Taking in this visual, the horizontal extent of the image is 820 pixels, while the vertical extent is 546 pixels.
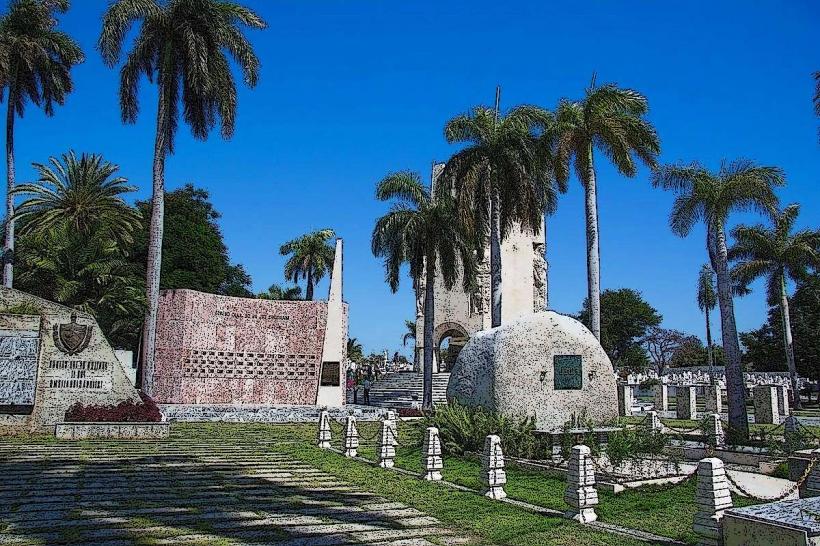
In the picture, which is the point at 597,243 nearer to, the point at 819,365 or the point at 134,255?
the point at 134,255

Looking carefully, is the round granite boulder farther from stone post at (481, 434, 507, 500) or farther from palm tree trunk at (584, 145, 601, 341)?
palm tree trunk at (584, 145, 601, 341)

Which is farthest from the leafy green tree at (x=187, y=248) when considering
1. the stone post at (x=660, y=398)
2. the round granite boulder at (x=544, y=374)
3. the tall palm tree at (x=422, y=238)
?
the round granite boulder at (x=544, y=374)

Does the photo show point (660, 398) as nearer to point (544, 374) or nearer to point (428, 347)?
point (428, 347)

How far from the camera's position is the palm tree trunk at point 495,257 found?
24.9 m

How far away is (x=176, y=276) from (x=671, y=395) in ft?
112

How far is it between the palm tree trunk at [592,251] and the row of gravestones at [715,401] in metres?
3.95

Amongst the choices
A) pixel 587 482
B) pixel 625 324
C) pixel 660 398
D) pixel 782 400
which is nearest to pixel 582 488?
pixel 587 482

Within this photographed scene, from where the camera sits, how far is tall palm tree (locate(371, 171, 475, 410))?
28.1 meters

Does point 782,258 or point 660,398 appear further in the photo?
point 782,258

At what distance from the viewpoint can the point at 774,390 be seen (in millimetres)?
25781

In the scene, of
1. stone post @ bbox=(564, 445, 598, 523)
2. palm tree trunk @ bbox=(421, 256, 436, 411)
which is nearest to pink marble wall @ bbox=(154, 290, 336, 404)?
palm tree trunk @ bbox=(421, 256, 436, 411)

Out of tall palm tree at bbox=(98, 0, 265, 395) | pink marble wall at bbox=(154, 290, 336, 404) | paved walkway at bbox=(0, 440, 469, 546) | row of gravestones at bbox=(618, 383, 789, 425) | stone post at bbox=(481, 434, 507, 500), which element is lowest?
paved walkway at bbox=(0, 440, 469, 546)

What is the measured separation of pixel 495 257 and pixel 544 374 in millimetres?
11642

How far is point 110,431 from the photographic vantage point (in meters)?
17.3
